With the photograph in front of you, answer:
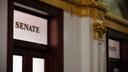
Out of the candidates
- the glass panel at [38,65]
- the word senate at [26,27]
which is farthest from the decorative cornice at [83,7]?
the glass panel at [38,65]

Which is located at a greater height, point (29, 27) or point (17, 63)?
point (29, 27)

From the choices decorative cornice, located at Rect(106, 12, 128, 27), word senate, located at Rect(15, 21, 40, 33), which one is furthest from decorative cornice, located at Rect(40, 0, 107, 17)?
decorative cornice, located at Rect(106, 12, 128, 27)

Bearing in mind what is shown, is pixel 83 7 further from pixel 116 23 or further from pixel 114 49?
pixel 114 49

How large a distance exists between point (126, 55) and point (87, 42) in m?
2.88

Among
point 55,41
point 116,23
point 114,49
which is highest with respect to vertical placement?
point 116,23

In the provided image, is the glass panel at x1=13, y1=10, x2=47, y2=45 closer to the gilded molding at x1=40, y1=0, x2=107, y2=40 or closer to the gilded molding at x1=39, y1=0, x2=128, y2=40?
the gilded molding at x1=39, y1=0, x2=128, y2=40

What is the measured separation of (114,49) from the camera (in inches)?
357

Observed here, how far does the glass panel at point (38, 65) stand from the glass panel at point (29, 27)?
1.08 ft

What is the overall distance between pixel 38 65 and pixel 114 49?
11.1ft

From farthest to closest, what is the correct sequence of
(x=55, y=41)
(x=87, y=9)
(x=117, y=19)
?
(x=117, y=19) → (x=87, y=9) → (x=55, y=41)

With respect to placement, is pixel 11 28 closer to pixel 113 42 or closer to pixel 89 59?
pixel 89 59

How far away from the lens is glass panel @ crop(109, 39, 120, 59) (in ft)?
29.0

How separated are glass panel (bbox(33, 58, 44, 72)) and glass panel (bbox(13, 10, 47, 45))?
0.33 metres

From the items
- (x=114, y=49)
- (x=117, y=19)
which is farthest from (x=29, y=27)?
(x=114, y=49)
